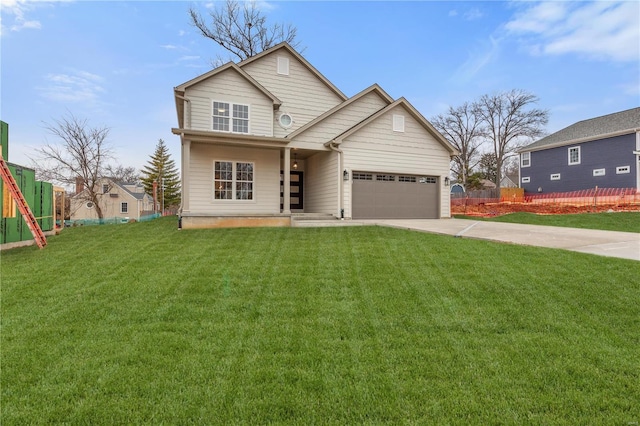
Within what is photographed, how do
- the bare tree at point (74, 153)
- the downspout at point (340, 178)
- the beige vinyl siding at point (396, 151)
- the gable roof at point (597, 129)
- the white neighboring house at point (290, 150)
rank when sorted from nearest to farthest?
the white neighboring house at point (290, 150) → the downspout at point (340, 178) → the beige vinyl siding at point (396, 151) → the bare tree at point (74, 153) → the gable roof at point (597, 129)

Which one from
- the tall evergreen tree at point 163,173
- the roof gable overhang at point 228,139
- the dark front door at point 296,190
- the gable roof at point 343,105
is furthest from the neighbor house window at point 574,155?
the tall evergreen tree at point 163,173

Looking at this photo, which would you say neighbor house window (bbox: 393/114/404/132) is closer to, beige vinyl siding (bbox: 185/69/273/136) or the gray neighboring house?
beige vinyl siding (bbox: 185/69/273/136)

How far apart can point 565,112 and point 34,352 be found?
137 feet

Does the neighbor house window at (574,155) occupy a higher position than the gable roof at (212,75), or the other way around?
the gable roof at (212,75)

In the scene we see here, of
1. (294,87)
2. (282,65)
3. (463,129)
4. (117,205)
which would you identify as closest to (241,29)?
(282,65)

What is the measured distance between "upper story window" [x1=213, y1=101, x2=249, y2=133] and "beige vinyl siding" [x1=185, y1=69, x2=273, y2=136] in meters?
0.16

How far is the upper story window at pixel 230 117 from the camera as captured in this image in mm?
12297

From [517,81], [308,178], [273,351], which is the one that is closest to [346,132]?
[308,178]

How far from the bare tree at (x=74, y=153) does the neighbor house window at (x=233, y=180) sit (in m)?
14.0

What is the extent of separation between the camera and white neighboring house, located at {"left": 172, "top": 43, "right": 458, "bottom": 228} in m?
11.9

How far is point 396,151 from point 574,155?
18.9 m

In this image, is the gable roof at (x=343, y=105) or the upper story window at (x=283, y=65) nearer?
the gable roof at (x=343, y=105)

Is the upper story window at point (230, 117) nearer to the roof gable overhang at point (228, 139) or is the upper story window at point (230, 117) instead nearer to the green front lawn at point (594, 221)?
the roof gable overhang at point (228, 139)

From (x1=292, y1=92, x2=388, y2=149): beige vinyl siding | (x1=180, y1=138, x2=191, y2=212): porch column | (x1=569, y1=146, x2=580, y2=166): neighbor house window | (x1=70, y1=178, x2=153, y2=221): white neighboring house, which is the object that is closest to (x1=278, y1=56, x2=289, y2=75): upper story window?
(x1=292, y1=92, x2=388, y2=149): beige vinyl siding
